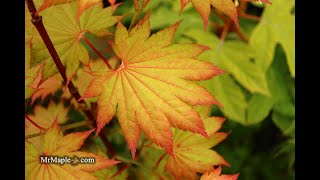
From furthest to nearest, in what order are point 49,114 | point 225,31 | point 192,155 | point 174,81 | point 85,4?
point 225,31 → point 49,114 → point 192,155 → point 174,81 → point 85,4

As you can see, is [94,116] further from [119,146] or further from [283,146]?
[283,146]

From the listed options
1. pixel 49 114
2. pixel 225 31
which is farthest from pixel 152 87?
pixel 225 31

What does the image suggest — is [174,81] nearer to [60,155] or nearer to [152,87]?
[152,87]

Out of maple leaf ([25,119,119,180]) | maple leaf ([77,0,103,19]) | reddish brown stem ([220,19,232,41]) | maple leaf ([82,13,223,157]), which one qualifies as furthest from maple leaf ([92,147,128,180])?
reddish brown stem ([220,19,232,41])

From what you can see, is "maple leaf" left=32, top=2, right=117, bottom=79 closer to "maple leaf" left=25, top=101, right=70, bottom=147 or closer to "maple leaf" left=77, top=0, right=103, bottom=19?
"maple leaf" left=77, top=0, right=103, bottom=19

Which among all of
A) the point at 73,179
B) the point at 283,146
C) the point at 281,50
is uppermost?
the point at 281,50

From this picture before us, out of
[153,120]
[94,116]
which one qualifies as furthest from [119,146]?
[153,120]
